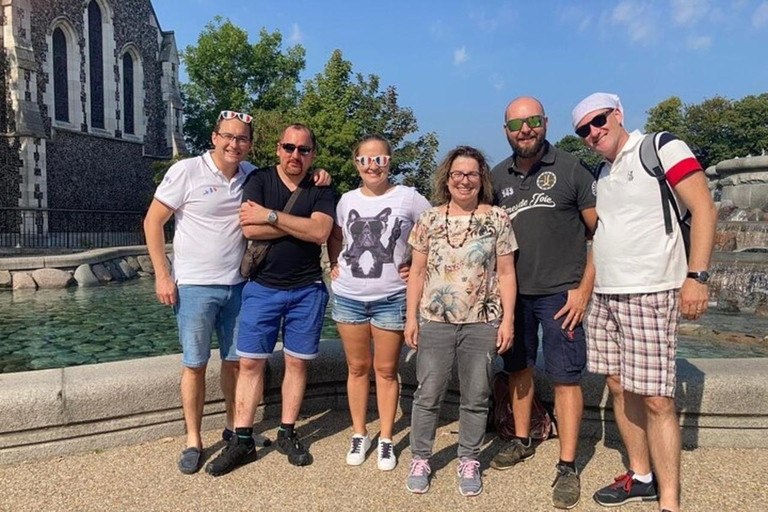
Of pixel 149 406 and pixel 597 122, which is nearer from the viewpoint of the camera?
pixel 597 122

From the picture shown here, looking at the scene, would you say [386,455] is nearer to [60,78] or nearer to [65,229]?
[65,229]

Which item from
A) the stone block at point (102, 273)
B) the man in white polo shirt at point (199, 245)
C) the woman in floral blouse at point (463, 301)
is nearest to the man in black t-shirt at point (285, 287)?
the man in white polo shirt at point (199, 245)

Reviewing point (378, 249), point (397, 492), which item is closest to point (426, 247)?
point (378, 249)

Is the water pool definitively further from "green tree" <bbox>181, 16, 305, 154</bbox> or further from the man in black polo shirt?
"green tree" <bbox>181, 16, 305, 154</bbox>

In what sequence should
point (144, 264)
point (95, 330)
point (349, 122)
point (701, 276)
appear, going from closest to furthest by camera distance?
point (701, 276), point (95, 330), point (144, 264), point (349, 122)

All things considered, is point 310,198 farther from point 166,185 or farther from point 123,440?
point 123,440

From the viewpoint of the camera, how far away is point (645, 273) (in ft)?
8.89

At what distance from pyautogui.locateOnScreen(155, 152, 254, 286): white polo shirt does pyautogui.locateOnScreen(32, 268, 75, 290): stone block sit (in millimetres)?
11143

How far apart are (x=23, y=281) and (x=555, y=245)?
12854mm

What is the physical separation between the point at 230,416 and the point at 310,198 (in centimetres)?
150

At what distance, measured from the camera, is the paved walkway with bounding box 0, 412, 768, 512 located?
2861 millimetres

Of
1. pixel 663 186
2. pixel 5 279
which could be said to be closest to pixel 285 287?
pixel 663 186

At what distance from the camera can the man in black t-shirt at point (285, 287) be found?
331cm

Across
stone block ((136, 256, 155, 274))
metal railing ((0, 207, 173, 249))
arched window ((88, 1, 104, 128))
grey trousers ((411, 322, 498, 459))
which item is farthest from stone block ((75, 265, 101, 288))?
arched window ((88, 1, 104, 128))
